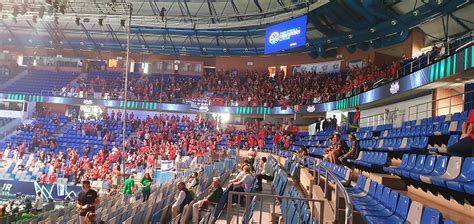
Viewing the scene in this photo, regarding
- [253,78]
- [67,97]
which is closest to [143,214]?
[253,78]

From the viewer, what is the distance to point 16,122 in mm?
32469

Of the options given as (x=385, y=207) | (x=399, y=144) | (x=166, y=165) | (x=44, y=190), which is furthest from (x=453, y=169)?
(x=44, y=190)

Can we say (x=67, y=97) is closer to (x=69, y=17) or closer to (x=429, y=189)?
(x=69, y=17)

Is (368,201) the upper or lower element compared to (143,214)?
upper

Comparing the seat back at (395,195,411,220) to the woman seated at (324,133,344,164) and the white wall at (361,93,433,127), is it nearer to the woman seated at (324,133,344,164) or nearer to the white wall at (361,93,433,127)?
the woman seated at (324,133,344,164)

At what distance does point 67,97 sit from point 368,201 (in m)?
30.3

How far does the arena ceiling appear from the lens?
18953 millimetres

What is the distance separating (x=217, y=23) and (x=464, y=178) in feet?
76.4

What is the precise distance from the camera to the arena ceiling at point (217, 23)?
1895 cm

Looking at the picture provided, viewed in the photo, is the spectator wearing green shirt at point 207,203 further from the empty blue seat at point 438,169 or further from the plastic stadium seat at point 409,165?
the empty blue seat at point 438,169

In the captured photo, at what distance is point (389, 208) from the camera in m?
4.31

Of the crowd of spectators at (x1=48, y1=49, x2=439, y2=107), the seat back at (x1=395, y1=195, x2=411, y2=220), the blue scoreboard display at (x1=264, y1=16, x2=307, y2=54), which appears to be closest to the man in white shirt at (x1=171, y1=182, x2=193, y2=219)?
the seat back at (x1=395, y1=195, x2=411, y2=220)

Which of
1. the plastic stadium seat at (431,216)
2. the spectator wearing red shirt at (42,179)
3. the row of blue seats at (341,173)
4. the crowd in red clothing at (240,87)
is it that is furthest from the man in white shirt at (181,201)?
the crowd in red clothing at (240,87)

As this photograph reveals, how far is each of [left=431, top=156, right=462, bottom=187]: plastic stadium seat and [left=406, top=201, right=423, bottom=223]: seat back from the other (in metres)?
1.19
